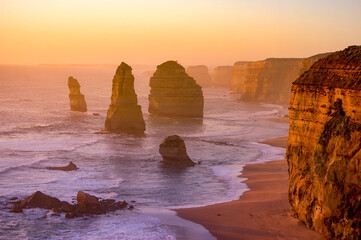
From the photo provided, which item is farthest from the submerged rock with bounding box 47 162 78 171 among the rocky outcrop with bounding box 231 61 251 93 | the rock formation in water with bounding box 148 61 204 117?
the rocky outcrop with bounding box 231 61 251 93

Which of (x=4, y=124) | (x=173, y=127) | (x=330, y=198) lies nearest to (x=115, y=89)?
(x=173, y=127)

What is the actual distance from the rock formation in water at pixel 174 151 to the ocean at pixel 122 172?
1.03 m

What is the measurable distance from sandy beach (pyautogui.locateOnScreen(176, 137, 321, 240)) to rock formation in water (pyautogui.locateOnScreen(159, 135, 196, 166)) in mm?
7773

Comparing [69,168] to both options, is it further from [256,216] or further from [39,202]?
[256,216]

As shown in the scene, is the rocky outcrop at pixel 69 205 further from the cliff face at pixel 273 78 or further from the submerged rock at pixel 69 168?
the cliff face at pixel 273 78

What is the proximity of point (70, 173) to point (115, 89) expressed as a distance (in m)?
23.4

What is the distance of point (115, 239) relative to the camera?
1984 centimetres

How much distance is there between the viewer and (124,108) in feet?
176

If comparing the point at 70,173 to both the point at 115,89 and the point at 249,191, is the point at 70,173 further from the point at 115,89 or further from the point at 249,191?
the point at 115,89

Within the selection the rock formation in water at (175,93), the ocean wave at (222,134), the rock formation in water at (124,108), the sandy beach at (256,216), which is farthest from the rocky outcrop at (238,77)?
the sandy beach at (256,216)

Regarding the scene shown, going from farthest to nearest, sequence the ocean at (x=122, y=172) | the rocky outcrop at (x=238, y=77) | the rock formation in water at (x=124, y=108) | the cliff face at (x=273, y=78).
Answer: the rocky outcrop at (x=238, y=77) < the cliff face at (x=273, y=78) < the rock formation in water at (x=124, y=108) < the ocean at (x=122, y=172)

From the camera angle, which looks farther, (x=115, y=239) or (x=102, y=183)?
(x=102, y=183)

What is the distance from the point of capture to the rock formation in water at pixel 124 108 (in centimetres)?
5369

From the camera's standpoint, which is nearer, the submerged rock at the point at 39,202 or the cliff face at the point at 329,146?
the cliff face at the point at 329,146
